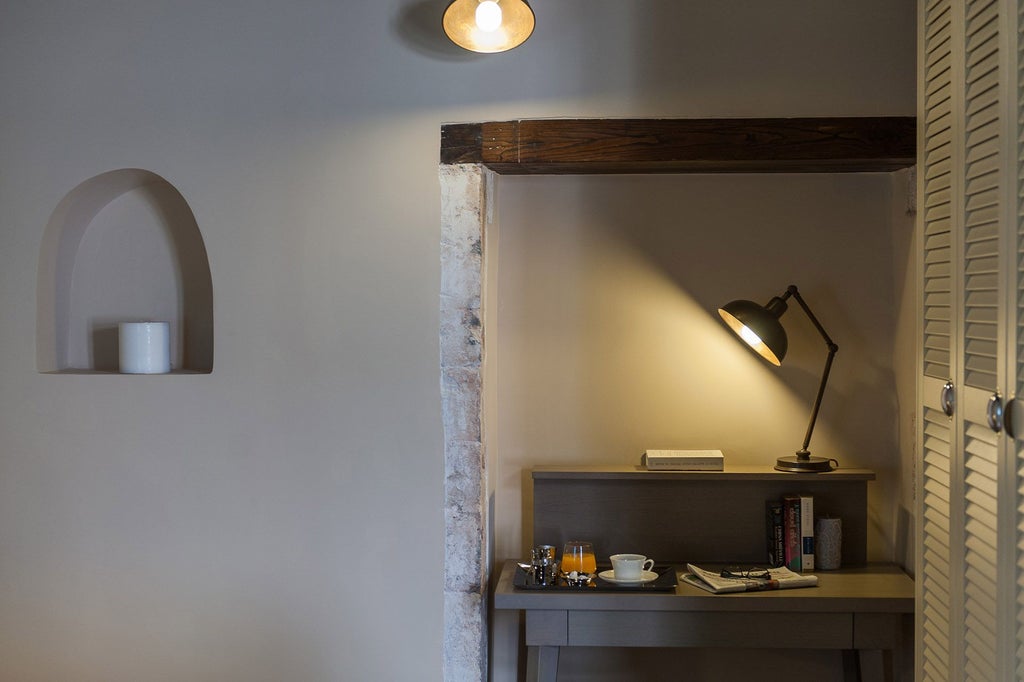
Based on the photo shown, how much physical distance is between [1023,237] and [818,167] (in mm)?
1397

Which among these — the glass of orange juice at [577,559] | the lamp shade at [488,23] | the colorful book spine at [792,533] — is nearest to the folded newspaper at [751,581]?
the colorful book spine at [792,533]

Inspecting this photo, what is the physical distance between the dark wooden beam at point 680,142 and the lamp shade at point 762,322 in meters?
0.44

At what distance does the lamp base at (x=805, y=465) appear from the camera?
3027 mm

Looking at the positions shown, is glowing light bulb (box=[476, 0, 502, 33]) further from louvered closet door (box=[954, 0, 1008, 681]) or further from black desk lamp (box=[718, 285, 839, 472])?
louvered closet door (box=[954, 0, 1008, 681])

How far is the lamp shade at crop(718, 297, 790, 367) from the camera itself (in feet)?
9.54

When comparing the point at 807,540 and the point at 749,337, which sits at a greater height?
the point at 749,337

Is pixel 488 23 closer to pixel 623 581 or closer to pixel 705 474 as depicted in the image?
pixel 705 474

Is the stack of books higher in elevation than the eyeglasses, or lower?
higher

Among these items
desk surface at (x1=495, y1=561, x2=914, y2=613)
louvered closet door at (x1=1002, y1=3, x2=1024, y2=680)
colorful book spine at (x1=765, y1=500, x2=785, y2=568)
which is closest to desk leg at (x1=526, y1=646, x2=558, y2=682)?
Answer: desk surface at (x1=495, y1=561, x2=914, y2=613)

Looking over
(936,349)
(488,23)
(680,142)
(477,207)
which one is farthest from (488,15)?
(936,349)

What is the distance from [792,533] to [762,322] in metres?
0.69

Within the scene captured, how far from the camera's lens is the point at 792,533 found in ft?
9.83

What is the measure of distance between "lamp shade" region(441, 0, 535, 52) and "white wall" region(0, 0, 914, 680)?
4.8 inches

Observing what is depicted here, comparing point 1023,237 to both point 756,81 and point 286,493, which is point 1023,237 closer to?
point 756,81
